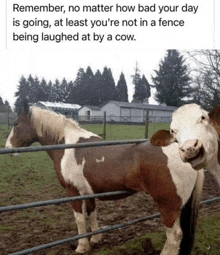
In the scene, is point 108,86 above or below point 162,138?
above

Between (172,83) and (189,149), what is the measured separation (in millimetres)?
39792

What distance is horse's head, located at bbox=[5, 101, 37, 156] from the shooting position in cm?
362

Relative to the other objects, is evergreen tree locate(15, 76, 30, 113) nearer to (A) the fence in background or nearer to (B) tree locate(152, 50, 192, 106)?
(B) tree locate(152, 50, 192, 106)

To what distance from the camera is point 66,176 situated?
2.79 metres

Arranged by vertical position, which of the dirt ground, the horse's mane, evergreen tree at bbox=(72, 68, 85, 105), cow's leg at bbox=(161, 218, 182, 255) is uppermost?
evergreen tree at bbox=(72, 68, 85, 105)

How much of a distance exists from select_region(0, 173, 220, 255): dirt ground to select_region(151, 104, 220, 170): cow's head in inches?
64.3

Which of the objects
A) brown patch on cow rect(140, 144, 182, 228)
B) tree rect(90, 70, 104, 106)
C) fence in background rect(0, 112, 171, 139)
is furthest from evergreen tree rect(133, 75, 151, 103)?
brown patch on cow rect(140, 144, 182, 228)

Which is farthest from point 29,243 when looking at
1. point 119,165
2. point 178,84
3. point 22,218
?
point 178,84

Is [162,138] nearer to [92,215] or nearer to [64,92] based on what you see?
[92,215]

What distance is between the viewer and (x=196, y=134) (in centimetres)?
136

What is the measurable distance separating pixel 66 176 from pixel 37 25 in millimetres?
2393

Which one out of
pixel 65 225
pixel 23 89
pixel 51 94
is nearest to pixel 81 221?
pixel 65 225

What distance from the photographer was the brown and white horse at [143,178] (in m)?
2.05

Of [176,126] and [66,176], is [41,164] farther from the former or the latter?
[176,126]
